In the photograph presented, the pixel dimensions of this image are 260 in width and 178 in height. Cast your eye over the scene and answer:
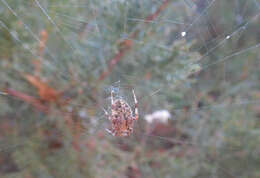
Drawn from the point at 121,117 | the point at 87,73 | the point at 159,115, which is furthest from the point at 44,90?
the point at 159,115

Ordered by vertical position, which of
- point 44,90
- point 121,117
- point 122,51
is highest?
point 122,51

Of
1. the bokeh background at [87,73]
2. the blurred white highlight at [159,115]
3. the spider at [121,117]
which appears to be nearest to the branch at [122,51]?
the bokeh background at [87,73]

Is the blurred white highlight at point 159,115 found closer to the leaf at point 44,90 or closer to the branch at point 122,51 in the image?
the branch at point 122,51

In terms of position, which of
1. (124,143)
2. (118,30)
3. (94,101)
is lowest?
(124,143)

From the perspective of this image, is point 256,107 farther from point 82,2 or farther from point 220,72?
point 82,2

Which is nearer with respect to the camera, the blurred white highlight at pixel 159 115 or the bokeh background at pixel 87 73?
the bokeh background at pixel 87 73

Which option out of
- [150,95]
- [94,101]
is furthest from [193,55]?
[94,101]

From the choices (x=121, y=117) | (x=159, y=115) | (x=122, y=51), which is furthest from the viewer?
(x=159, y=115)

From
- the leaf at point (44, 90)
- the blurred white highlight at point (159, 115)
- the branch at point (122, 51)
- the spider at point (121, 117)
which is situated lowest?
the spider at point (121, 117)

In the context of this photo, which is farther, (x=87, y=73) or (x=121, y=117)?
(x=87, y=73)

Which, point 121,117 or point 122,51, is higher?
point 122,51

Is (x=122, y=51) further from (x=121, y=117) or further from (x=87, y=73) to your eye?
(x=121, y=117)
